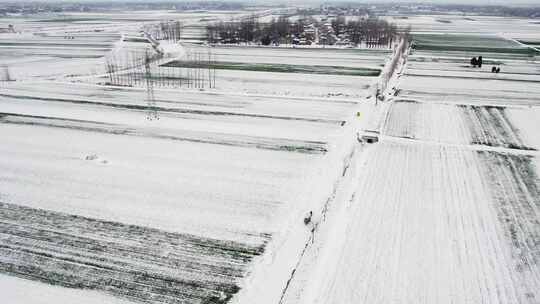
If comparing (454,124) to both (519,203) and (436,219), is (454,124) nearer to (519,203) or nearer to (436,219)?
(519,203)

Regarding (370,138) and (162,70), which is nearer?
(370,138)

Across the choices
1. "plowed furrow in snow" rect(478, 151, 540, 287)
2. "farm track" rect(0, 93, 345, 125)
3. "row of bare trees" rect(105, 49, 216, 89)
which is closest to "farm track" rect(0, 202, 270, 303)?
"plowed furrow in snow" rect(478, 151, 540, 287)

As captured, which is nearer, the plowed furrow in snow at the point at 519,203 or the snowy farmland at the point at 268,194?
the snowy farmland at the point at 268,194

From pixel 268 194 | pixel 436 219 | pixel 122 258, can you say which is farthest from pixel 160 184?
pixel 436 219

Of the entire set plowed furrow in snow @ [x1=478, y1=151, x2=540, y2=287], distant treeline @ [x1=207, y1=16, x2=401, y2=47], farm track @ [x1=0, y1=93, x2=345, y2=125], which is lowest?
plowed furrow in snow @ [x1=478, y1=151, x2=540, y2=287]

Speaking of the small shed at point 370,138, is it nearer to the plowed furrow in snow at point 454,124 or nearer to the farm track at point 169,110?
the plowed furrow in snow at point 454,124

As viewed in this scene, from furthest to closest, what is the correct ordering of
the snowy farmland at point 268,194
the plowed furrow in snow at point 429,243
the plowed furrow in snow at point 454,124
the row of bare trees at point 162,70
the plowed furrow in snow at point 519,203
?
the row of bare trees at point 162,70
the plowed furrow in snow at point 454,124
the plowed furrow in snow at point 519,203
the snowy farmland at point 268,194
the plowed furrow in snow at point 429,243

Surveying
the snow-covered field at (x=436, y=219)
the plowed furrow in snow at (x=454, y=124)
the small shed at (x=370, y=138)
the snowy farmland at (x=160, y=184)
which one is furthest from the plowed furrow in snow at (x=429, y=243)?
the plowed furrow in snow at (x=454, y=124)

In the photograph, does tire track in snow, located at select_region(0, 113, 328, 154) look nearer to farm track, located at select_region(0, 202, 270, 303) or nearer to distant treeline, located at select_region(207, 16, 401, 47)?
farm track, located at select_region(0, 202, 270, 303)

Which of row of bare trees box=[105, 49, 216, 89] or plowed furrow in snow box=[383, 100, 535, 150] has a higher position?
row of bare trees box=[105, 49, 216, 89]
